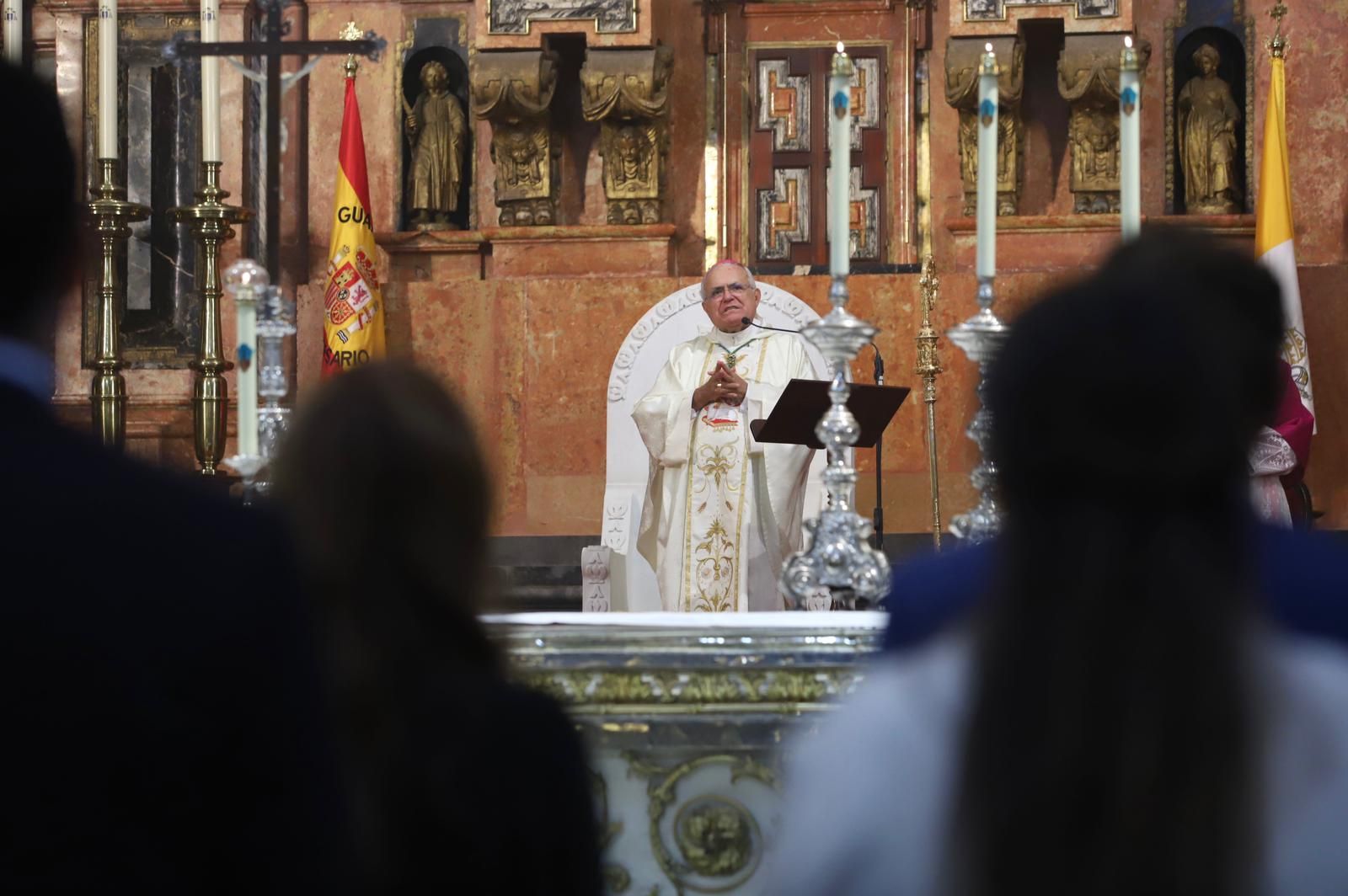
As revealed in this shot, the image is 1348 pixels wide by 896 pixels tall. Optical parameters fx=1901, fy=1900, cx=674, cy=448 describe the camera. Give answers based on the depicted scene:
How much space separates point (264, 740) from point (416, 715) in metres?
0.35

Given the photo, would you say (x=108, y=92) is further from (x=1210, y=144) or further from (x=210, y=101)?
(x=1210, y=144)

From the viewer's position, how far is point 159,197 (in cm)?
850

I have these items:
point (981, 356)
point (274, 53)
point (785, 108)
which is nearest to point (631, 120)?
point (785, 108)

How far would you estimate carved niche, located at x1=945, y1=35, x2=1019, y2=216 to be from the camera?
7859mm

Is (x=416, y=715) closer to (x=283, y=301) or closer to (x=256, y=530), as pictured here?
(x=256, y=530)

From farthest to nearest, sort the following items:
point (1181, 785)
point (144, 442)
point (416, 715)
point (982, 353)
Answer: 1. point (144, 442)
2. point (982, 353)
3. point (416, 715)
4. point (1181, 785)

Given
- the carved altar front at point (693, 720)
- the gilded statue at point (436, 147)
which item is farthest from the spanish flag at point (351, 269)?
the carved altar front at point (693, 720)

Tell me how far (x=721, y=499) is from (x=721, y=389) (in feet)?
1.99

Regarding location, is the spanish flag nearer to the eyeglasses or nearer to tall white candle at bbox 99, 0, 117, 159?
the eyeglasses

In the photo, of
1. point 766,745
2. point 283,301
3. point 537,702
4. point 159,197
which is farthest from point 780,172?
point 537,702

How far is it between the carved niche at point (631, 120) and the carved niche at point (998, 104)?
4.01 ft

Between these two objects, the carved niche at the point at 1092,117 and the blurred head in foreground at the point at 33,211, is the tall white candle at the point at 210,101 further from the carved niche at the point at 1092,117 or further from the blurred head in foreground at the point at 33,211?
the carved niche at the point at 1092,117

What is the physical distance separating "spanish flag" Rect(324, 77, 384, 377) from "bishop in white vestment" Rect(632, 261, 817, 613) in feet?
4.62

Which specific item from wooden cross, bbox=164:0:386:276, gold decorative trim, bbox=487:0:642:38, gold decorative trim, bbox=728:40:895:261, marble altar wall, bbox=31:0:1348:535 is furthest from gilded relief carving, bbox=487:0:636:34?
wooden cross, bbox=164:0:386:276
